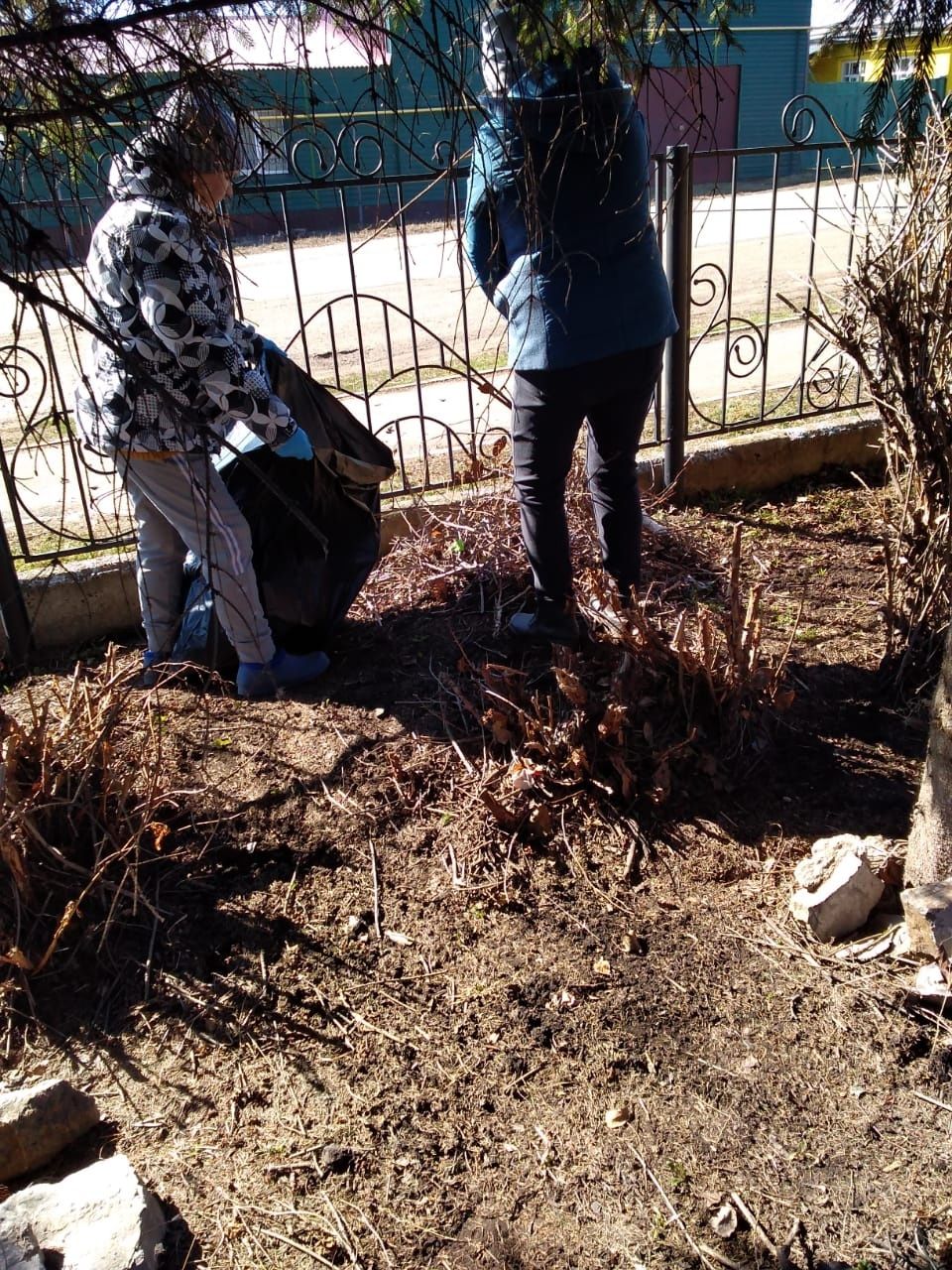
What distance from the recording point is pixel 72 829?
2.46 metres

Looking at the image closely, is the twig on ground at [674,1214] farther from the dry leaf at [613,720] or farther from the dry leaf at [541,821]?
the dry leaf at [613,720]

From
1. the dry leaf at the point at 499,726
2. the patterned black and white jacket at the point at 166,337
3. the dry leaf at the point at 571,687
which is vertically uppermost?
the patterned black and white jacket at the point at 166,337

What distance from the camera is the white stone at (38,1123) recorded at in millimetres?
1870

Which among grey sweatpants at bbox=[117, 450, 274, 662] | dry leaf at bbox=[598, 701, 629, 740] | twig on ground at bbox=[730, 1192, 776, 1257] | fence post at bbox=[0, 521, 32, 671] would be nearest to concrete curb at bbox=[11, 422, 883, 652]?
fence post at bbox=[0, 521, 32, 671]

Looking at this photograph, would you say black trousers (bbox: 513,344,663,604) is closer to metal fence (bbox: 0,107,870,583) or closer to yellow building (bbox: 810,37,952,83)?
metal fence (bbox: 0,107,870,583)

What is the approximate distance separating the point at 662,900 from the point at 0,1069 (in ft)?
4.69

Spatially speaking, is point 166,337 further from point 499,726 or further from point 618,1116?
point 618,1116

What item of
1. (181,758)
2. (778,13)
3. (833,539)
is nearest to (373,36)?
(181,758)

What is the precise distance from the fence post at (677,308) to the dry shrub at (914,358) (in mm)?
1255

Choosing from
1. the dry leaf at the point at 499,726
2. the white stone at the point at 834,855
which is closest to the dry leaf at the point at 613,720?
the dry leaf at the point at 499,726

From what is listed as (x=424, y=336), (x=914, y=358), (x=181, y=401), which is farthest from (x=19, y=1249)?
(x=424, y=336)

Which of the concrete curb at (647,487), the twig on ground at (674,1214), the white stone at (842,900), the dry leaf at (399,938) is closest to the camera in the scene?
the twig on ground at (674,1214)

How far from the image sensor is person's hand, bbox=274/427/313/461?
10.1 ft

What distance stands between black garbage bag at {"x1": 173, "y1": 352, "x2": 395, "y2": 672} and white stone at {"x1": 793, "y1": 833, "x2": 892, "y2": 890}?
166cm
